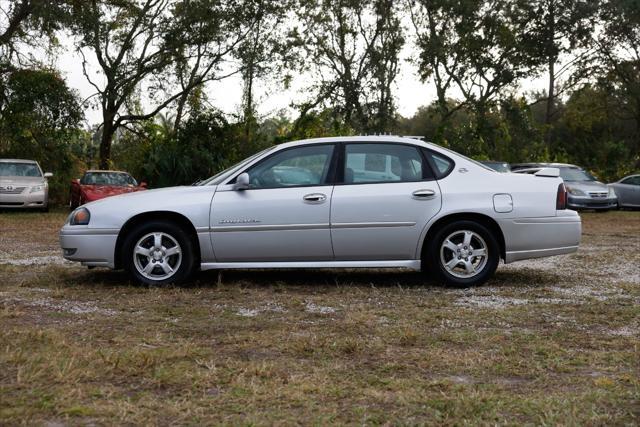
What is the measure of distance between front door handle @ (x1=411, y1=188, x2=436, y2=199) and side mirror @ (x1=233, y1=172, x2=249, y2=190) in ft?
5.14

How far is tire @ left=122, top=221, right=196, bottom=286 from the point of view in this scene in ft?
25.8

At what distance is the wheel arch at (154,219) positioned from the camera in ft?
25.9

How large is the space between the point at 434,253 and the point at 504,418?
4.23 metres

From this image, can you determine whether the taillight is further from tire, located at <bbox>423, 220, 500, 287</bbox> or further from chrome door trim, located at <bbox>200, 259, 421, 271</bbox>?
chrome door trim, located at <bbox>200, 259, 421, 271</bbox>

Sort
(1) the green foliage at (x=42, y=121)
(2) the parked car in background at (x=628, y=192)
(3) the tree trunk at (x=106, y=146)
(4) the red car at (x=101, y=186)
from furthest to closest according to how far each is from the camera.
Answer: (3) the tree trunk at (x=106, y=146) < (2) the parked car in background at (x=628, y=192) < (1) the green foliage at (x=42, y=121) < (4) the red car at (x=101, y=186)

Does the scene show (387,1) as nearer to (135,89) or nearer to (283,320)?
(135,89)

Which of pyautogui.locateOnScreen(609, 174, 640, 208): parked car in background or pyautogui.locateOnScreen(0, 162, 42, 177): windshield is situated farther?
pyautogui.locateOnScreen(609, 174, 640, 208): parked car in background

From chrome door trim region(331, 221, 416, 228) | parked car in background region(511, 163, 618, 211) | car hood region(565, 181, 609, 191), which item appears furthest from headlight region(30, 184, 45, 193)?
chrome door trim region(331, 221, 416, 228)

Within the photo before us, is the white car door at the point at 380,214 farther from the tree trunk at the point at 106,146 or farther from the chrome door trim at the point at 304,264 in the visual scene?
the tree trunk at the point at 106,146

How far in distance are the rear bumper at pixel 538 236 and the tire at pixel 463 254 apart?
0.16 m

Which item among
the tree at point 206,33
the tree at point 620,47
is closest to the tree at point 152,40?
the tree at point 206,33

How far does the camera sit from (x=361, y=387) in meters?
4.21

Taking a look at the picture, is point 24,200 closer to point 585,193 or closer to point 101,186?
point 101,186

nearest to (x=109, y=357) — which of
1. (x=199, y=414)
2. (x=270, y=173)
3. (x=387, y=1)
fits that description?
(x=199, y=414)
